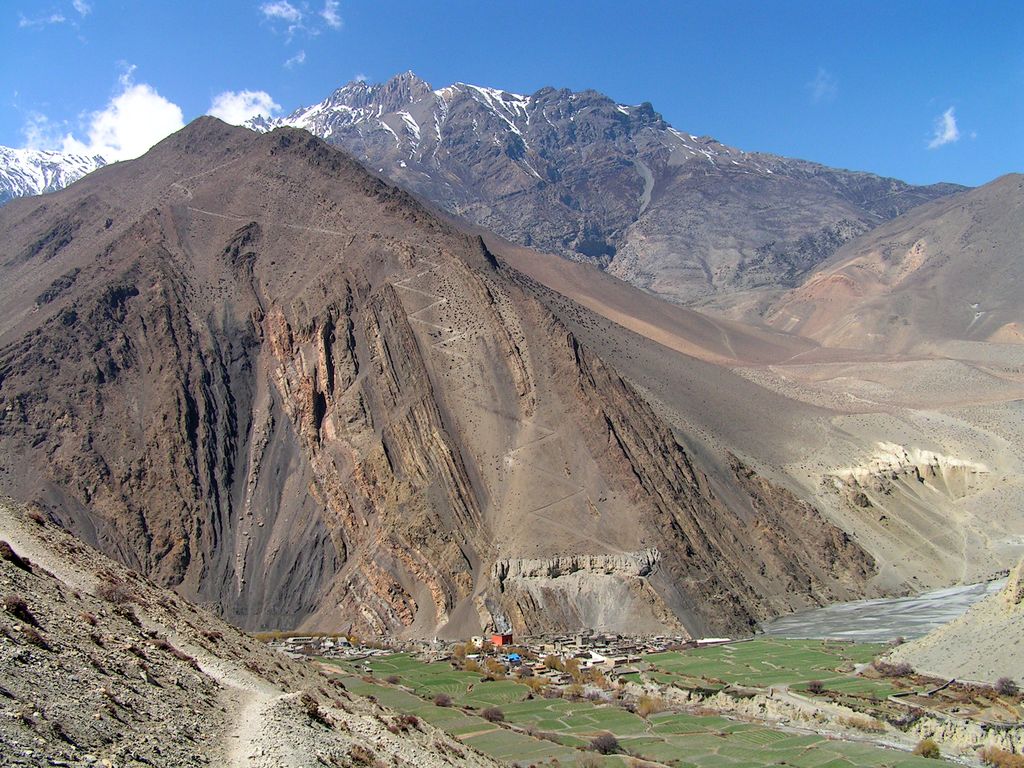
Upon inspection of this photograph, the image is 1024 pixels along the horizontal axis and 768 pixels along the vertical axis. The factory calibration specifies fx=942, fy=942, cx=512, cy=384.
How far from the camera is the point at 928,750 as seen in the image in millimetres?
33188

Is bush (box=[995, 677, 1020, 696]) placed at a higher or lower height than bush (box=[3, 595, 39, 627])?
lower

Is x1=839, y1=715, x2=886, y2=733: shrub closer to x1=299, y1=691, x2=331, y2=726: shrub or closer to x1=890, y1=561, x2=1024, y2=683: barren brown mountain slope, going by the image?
x1=890, y1=561, x2=1024, y2=683: barren brown mountain slope

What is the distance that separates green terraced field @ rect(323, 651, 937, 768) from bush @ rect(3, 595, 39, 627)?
64.7 feet

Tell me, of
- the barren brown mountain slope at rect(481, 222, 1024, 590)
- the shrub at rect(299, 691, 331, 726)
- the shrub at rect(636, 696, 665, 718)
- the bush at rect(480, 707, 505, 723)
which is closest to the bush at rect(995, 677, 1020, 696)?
the shrub at rect(636, 696, 665, 718)

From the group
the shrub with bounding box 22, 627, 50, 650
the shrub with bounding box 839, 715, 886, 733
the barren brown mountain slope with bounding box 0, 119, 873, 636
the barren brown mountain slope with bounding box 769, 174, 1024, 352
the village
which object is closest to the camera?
the shrub with bounding box 22, 627, 50, 650

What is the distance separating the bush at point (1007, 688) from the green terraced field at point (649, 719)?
5.27m

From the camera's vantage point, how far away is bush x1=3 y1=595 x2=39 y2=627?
14.5 meters

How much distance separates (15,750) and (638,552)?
51984mm

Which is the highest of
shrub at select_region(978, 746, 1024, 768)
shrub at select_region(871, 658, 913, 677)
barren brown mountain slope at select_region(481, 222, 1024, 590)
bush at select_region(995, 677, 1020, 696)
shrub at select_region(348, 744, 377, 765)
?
barren brown mountain slope at select_region(481, 222, 1024, 590)

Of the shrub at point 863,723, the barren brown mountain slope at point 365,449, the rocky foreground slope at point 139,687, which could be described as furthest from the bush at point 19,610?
the barren brown mountain slope at point 365,449

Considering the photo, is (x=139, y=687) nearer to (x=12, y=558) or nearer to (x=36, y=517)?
(x=12, y=558)

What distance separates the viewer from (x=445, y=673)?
151 feet

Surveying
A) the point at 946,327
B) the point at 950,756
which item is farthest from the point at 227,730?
the point at 946,327

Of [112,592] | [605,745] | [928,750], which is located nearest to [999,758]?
[928,750]
